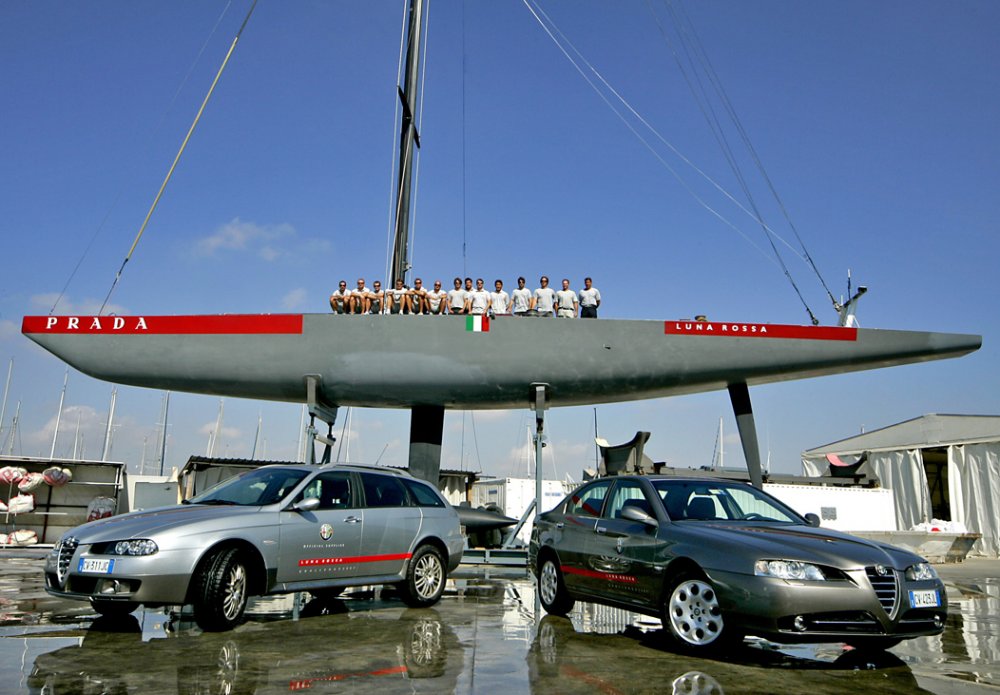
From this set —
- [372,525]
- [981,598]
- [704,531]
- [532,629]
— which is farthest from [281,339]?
[981,598]

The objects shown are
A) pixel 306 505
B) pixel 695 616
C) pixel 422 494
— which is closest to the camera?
pixel 695 616

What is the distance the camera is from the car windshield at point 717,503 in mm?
6602

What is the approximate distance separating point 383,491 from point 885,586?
482 centimetres

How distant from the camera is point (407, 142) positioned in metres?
16.7

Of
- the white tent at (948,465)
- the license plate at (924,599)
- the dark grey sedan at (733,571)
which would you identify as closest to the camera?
the dark grey sedan at (733,571)

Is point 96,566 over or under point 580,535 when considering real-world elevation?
under

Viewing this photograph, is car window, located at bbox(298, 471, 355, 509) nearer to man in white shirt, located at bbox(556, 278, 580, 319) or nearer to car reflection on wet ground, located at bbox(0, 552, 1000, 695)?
car reflection on wet ground, located at bbox(0, 552, 1000, 695)

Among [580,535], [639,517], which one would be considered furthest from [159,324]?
[639,517]

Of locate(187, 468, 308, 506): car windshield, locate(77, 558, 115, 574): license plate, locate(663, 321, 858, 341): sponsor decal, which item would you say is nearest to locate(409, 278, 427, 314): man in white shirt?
locate(663, 321, 858, 341): sponsor decal

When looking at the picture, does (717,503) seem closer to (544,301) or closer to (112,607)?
(112,607)

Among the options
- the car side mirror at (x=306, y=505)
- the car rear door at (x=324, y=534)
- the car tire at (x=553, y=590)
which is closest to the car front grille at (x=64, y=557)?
the car rear door at (x=324, y=534)

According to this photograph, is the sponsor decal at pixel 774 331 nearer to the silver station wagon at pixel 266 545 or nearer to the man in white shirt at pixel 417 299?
the man in white shirt at pixel 417 299

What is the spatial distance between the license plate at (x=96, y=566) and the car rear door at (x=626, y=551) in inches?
156

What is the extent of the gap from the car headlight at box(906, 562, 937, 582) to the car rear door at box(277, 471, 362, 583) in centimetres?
472
